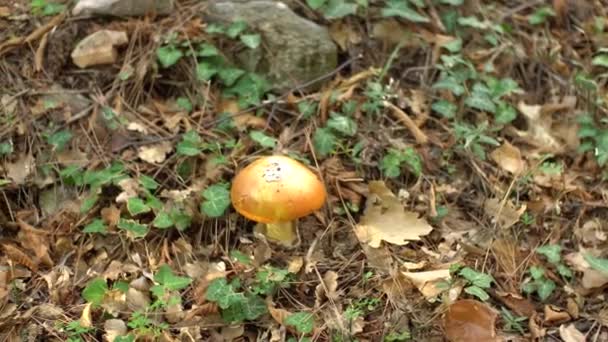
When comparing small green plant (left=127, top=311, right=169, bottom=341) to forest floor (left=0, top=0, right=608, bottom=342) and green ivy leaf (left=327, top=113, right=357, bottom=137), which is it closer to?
forest floor (left=0, top=0, right=608, bottom=342)

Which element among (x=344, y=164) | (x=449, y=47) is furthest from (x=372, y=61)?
(x=344, y=164)

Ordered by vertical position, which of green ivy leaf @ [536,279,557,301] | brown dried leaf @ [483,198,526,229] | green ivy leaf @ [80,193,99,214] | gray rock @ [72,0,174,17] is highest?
gray rock @ [72,0,174,17]

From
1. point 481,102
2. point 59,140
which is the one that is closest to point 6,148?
point 59,140

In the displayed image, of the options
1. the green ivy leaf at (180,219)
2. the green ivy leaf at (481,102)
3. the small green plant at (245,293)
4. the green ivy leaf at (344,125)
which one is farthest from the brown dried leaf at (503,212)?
the green ivy leaf at (180,219)

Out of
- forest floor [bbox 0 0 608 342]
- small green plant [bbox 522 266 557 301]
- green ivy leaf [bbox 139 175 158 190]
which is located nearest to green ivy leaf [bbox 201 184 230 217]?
forest floor [bbox 0 0 608 342]

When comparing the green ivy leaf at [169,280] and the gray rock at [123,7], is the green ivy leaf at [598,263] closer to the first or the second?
the green ivy leaf at [169,280]
